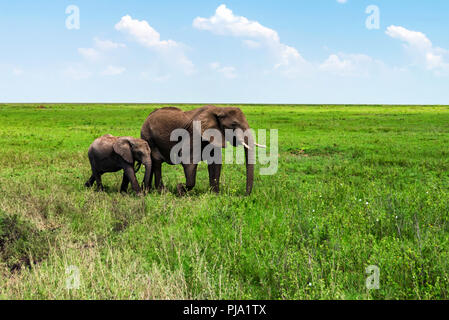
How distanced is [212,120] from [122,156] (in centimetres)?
261

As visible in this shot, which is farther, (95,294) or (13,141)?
(13,141)

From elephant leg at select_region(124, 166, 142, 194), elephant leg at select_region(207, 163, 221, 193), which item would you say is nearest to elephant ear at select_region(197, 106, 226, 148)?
elephant leg at select_region(207, 163, 221, 193)

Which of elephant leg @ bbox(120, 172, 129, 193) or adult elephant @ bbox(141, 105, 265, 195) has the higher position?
adult elephant @ bbox(141, 105, 265, 195)

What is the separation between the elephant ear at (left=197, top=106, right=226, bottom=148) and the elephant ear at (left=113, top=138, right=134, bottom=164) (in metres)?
2.07

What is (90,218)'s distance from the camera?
24.1ft

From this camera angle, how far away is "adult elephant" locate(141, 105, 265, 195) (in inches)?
364

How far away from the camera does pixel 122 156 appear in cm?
959

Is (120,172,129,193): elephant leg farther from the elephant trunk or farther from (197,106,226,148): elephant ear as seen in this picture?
the elephant trunk

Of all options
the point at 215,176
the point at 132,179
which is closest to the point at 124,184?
the point at 132,179

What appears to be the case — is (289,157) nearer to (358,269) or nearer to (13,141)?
(358,269)

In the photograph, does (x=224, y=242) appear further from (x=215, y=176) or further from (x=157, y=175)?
(x=157, y=175)

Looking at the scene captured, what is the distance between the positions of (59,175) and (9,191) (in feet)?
9.79
